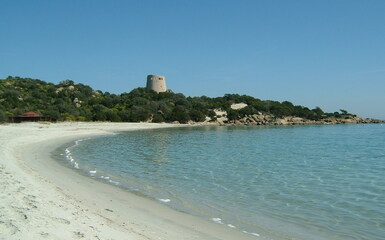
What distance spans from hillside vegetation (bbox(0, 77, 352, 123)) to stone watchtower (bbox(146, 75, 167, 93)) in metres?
4.87

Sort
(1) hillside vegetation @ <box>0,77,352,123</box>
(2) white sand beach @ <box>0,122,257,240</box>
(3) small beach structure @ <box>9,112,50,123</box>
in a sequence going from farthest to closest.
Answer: (1) hillside vegetation @ <box>0,77,352,123</box> < (3) small beach structure @ <box>9,112,50,123</box> < (2) white sand beach @ <box>0,122,257,240</box>

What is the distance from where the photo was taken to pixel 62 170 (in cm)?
1401

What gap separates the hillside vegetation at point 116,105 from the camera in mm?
62062

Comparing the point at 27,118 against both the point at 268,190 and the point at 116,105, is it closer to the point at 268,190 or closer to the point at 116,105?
the point at 116,105

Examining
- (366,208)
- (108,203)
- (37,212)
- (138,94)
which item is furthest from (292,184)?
(138,94)

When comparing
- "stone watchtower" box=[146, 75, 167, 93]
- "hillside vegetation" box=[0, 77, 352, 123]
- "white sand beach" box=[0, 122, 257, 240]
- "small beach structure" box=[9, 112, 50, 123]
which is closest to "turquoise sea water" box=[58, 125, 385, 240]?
"white sand beach" box=[0, 122, 257, 240]

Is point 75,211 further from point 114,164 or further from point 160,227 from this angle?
point 114,164

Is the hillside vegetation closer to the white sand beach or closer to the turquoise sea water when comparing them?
the turquoise sea water

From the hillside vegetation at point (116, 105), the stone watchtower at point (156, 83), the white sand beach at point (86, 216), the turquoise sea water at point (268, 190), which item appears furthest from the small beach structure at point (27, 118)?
the stone watchtower at point (156, 83)

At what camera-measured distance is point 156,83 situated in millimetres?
105000

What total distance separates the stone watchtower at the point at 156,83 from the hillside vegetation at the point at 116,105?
192 inches

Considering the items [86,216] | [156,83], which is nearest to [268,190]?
[86,216]

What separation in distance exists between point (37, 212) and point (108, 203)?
2576mm

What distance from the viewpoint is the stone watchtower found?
343ft
